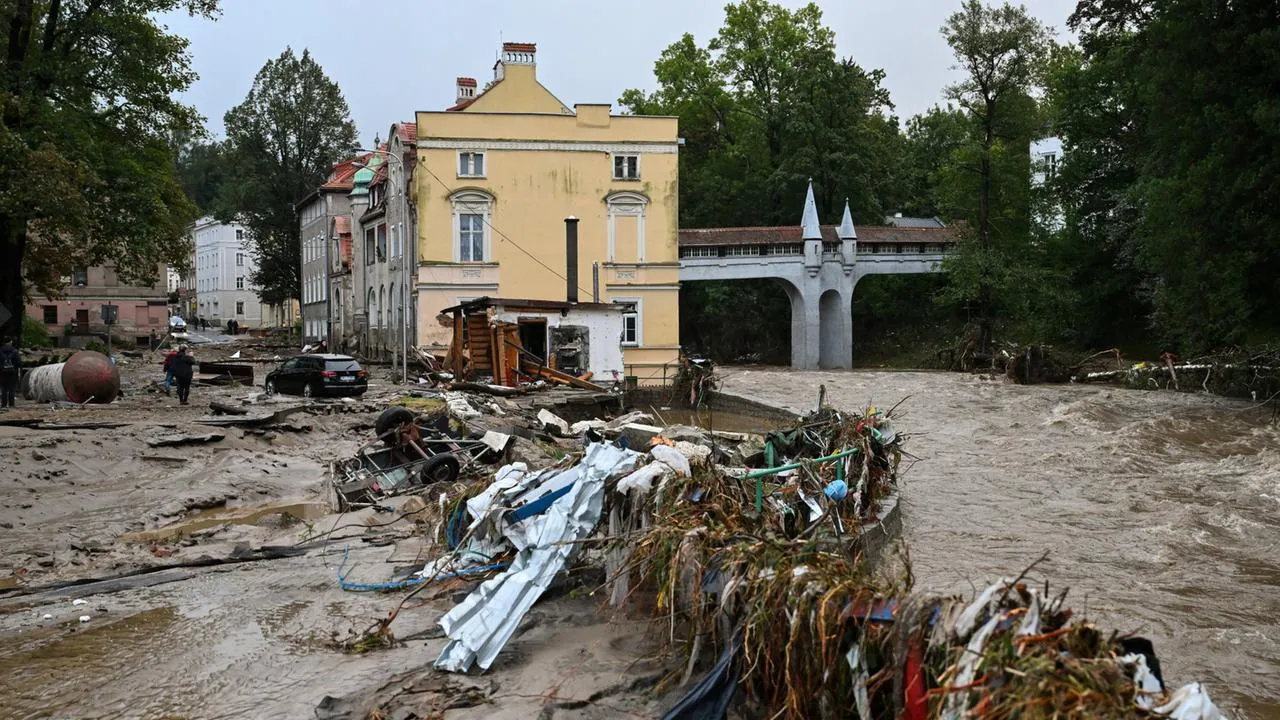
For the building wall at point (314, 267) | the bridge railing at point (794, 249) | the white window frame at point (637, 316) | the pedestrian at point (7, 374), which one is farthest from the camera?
the building wall at point (314, 267)

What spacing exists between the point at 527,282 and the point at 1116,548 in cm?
3141

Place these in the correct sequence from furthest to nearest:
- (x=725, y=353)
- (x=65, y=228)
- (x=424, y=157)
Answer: (x=725, y=353) → (x=424, y=157) → (x=65, y=228)

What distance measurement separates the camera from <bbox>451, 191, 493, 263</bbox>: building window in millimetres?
41094

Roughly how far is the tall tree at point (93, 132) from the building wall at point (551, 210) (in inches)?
424

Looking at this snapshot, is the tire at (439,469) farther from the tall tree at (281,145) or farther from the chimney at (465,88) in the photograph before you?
the tall tree at (281,145)

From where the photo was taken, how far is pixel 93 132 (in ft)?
94.4

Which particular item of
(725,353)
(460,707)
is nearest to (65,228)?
(460,707)

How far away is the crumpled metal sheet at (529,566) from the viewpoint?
6836mm

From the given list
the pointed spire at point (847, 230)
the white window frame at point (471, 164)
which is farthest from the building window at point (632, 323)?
the pointed spire at point (847, 230)

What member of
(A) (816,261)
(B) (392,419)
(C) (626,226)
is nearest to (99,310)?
(C) (626,226)

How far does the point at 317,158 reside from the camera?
64.2 metres

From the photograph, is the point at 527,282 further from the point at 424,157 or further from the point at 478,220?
the point at 424,157

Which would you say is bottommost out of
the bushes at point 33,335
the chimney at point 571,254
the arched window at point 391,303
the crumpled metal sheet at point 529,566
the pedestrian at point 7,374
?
the crumpled metal sheet at point 529,566

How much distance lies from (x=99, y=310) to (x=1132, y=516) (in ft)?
204
